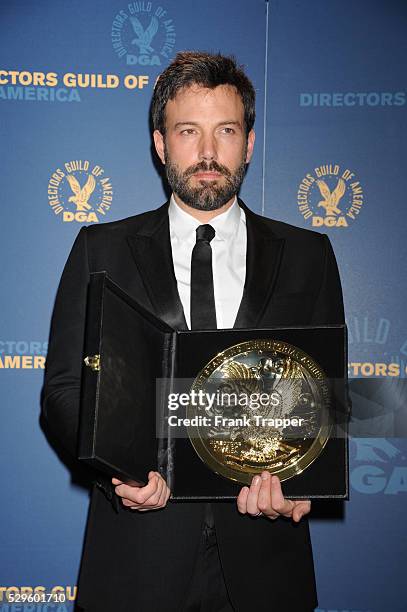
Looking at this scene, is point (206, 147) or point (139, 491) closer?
point (139, 491)

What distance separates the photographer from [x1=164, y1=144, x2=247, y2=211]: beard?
1755mm

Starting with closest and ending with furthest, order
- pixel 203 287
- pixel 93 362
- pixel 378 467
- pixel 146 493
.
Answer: pixel 93 362
pixel 146 493
pixel 203 287
pixel 378 467

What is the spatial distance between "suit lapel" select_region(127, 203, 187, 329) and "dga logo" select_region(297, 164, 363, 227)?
964 mm

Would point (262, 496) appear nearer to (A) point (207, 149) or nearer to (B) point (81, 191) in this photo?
(A) point (207, 149)

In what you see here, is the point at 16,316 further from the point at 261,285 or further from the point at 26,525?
the point at 261,285

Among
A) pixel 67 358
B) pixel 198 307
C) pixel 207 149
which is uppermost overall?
pixel 207 149

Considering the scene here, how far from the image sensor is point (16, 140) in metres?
2.68

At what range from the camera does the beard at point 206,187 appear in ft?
5.76

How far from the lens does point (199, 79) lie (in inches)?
71.4

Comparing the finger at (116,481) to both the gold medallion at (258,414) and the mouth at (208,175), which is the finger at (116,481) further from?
the mouth at (208,175)

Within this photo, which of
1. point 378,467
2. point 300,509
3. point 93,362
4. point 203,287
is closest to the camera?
point 93,362

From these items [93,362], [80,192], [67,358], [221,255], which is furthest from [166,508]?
[80,192]

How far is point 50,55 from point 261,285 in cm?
146

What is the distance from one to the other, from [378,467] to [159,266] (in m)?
1.31
